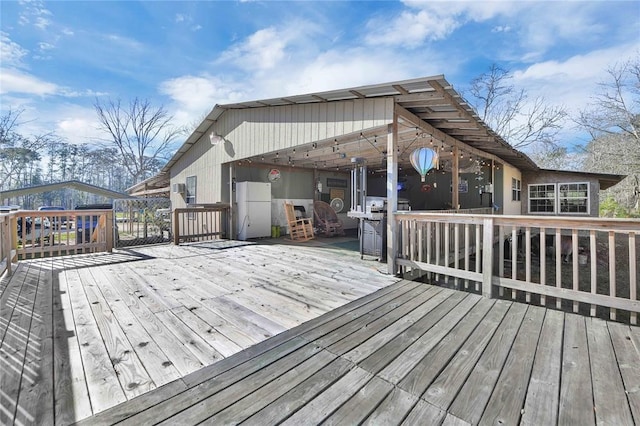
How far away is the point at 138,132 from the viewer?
21.8m

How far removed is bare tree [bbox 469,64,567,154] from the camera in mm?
16594

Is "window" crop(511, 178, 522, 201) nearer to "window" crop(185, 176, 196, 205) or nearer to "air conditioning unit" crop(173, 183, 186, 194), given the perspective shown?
"window" crop(185, 176, 196, 205)

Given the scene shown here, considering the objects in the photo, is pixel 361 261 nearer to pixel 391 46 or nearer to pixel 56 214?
pixel 56 214

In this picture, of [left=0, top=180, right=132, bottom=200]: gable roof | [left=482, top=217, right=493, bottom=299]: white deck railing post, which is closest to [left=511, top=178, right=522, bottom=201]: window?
[left=482, top=217, right=493, bottom=299]: white deck railing post

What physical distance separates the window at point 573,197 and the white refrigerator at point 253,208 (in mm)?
10614

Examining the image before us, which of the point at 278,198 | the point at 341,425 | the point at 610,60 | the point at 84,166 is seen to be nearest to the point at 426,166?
the point at 341,425

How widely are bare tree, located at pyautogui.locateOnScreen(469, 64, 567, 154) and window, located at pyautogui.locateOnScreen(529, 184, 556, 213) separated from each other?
7139 millimetres

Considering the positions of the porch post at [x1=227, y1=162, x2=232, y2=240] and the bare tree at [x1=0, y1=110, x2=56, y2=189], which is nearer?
the porch post at [x1=227, y1=162, x2=232, y2=240]

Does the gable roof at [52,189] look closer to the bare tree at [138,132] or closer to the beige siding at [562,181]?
the bare tree at [138,132]

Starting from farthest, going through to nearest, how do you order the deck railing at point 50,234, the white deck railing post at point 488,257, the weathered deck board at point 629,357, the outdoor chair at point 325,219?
the outdoor chair at point 325,219 < the deck railing at point 50,234 < the white deck railing post at point 488,257 < the weathered deck board at point 629,357

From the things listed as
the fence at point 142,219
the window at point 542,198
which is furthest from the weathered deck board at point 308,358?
the window at point 542,198

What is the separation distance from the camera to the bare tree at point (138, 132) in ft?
68.5

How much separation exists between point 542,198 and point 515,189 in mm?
1335

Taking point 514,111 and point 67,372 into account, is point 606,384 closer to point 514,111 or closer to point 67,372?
point 67,372
